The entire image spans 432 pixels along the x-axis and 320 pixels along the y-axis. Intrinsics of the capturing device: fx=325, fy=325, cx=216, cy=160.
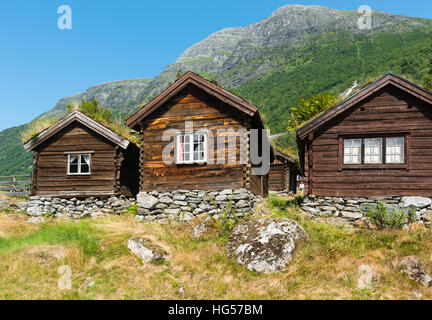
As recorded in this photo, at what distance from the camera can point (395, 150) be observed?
14.4m

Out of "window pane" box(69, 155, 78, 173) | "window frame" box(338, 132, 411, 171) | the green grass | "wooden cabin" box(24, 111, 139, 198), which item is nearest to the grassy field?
the green grass

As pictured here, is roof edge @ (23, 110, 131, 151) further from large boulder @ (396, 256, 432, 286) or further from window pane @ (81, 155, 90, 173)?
large boulder @ (396, 256, 432, 286)

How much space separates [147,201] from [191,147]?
3.46 meters

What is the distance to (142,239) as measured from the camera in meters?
11.9

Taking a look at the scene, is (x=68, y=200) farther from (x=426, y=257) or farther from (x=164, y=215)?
(x=426, y=257)

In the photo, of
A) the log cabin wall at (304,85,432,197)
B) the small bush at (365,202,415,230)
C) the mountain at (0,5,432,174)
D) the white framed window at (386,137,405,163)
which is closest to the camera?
the small bush at (365,202,415,230)

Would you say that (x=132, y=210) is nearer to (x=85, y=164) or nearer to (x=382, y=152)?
(x=85, y=164)

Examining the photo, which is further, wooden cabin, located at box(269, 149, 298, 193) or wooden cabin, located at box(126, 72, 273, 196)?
wooden cabin, located at box(269, 149, 298, 193)

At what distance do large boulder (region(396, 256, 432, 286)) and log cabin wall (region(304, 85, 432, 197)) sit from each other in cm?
460

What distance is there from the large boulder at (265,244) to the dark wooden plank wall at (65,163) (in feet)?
33.0

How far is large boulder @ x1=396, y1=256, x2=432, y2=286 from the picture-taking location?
9.63 m

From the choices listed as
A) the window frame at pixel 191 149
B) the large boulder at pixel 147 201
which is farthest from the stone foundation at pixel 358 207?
the large boulder at pixel 147 201

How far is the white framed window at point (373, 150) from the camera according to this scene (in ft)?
47.8

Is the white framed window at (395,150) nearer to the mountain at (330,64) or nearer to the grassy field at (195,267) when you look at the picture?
the grassy field at (195,267)
